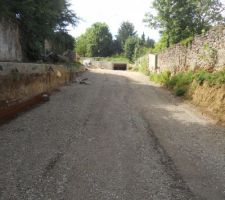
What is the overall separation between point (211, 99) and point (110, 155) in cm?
713

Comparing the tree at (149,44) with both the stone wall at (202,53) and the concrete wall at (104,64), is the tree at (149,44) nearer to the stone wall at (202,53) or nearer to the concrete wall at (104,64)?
the concrete wall at (104,64)

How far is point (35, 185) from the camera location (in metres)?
5.93

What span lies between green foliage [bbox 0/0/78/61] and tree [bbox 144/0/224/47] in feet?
59.2

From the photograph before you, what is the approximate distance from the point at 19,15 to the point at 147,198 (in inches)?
538

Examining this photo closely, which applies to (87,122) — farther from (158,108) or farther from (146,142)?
(158,108)

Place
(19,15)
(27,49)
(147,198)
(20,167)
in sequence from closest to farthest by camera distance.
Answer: (147,198) < (20,167) < (19,15) < (27,49)

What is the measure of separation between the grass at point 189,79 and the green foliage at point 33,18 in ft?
25.3

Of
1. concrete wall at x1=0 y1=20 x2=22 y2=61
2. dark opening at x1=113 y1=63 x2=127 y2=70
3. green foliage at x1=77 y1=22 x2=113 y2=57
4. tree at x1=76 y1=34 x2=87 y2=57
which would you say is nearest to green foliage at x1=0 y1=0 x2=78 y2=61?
concrete wall at x1=0 y1=20 x2=22 y2=61

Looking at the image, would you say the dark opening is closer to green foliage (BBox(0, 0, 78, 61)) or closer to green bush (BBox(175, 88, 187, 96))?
green foliage (BBox(0, 0, 78, 61))

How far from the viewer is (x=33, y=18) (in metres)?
16.8

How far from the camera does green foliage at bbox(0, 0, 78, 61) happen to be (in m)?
15.3

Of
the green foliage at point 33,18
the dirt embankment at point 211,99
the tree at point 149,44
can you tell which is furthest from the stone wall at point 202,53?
the tree at point 149,44

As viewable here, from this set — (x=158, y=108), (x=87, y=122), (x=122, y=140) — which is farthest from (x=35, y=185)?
(x=158, y=108)

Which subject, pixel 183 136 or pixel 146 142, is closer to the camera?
pixel 146 142
